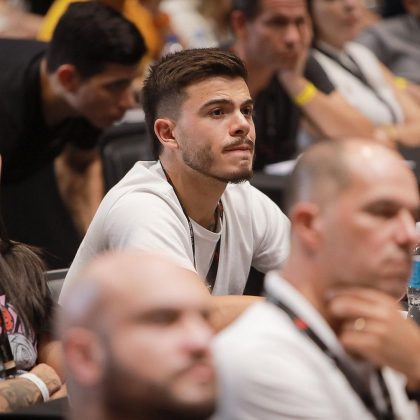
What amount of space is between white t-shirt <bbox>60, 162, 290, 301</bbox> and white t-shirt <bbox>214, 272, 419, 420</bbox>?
2.63 ft

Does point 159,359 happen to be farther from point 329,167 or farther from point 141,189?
point 141,189

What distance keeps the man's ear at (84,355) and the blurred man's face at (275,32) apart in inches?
121

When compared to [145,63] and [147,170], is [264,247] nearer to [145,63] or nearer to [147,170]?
[147,170]

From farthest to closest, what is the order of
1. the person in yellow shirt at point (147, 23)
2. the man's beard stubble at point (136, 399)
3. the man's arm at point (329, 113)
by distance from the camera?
1. the person in yellow shirt at point (147, 23)
2. the man's arm at point (329, 113)
3. the man's beard stubble at point (136, 399)

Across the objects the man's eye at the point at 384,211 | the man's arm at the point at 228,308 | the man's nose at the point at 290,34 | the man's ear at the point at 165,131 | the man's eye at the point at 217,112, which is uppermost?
the man's eye at the point at 384,211

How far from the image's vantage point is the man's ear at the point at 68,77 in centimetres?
371

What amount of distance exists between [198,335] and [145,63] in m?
4.40

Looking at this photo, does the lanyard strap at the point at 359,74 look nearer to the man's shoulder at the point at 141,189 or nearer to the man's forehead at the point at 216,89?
the man's forehead at the point at 216,89

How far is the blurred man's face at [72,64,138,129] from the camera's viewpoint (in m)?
3.74

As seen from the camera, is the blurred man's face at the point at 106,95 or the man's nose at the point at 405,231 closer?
the man's nose at the point at 405,231

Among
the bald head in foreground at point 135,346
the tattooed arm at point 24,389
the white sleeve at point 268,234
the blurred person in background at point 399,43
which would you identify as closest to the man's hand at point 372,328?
the bald head in foreground at point 135,346

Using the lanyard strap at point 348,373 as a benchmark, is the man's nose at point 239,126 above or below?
below

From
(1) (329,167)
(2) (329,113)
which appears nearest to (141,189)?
(1) (329,167)

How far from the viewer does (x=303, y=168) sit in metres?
1.70
